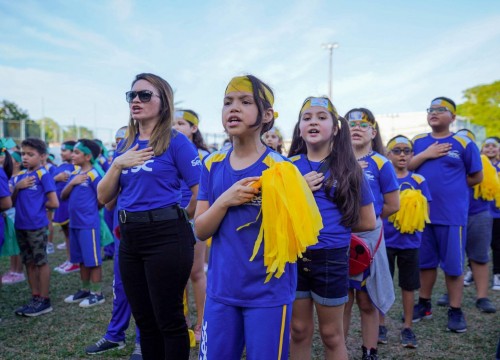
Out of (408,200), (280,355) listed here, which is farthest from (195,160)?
(408,200)

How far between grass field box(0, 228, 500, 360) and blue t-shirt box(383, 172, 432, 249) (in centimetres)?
101

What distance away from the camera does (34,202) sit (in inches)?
212

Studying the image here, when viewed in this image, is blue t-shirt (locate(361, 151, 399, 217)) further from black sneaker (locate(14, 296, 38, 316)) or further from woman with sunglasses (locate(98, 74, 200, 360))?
black sneaker (locate(14, 296, 38, 316))

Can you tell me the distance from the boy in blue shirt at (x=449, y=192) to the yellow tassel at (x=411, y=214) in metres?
0.47

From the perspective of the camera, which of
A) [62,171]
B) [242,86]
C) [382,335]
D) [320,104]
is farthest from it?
[62,171]

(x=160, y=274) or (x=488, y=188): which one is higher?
(x=488, y=188)

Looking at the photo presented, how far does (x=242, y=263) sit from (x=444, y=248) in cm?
345

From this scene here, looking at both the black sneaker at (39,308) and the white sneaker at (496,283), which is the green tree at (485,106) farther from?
the black sneaker at (39,308)

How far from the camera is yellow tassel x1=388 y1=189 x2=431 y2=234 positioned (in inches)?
165

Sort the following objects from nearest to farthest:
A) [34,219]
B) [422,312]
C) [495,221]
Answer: [422,312]
[34,219]
[495,221]

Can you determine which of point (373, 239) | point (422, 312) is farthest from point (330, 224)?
point (422, 312)

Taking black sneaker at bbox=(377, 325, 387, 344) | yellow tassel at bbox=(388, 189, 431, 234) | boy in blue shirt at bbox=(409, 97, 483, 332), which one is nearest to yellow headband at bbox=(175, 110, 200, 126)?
yellow tassel at bbox=(388, 189, 431, 234)

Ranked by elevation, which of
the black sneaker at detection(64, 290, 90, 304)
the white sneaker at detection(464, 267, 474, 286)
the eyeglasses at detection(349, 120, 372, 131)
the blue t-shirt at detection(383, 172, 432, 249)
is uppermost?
the eyeglasses at detection(349, 120, 372, 131)

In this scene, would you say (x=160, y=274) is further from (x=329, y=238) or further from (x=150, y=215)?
(x=329, y=238)
